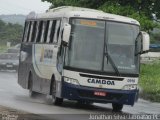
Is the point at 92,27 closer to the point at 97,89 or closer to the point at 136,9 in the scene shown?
the point at 97,89

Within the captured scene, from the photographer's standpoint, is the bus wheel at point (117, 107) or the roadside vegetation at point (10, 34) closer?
the bus wheel at point (117, 107)

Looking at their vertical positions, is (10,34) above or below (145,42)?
below

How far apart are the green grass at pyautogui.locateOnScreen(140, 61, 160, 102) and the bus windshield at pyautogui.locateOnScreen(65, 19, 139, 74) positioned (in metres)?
7.58

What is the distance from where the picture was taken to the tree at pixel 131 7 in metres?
43.0

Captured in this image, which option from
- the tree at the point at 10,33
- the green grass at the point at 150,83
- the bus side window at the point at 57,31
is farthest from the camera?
the tree at the point at 10,33

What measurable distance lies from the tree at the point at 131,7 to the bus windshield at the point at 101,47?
22834 millimetres

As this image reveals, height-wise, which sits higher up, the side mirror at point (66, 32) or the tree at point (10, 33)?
the side mirror at point (66, 32)

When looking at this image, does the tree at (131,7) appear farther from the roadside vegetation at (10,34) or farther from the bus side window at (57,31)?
the roadside vegetation at (10,34)

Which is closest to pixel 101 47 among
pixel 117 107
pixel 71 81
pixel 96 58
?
pixel 96 58

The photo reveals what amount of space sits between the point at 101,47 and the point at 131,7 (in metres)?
25.3

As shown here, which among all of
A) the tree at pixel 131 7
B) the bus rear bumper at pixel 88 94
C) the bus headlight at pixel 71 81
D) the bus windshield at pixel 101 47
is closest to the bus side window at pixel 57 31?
the bus windshield at pixel 101 47

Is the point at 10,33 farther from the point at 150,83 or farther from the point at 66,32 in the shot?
the point at 66,32

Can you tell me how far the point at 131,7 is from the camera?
145ft

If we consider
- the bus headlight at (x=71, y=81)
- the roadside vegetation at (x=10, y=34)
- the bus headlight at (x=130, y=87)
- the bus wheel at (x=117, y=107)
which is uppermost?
the bus headlight at (x=71, y=81)
